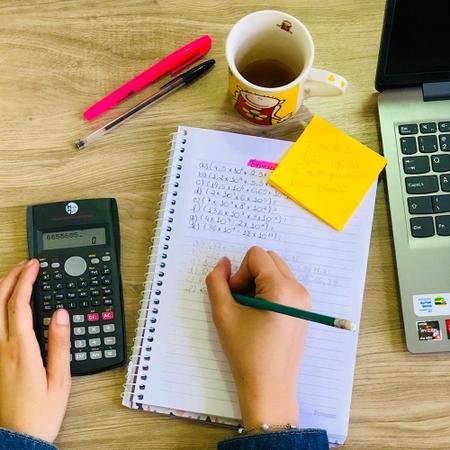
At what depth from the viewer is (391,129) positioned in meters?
0.70

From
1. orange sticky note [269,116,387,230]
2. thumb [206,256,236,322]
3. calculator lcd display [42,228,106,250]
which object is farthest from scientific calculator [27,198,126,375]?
Answer: orange sticky note [269,116,387,230]

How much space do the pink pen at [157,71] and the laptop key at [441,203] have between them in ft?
1.09

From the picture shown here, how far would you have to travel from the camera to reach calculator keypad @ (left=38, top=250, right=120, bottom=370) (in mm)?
646

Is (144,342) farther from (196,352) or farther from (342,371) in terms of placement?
(342,371)

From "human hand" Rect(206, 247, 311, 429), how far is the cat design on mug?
0.16m

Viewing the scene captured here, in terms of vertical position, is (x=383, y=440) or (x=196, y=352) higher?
(x=196, y=352)

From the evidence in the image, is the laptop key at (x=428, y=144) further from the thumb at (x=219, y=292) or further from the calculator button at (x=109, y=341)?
the calculator button at (x=109, y=341)

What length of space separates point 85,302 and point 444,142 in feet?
1.46

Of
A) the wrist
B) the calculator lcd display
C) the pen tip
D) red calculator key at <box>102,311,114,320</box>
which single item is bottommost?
the wrist

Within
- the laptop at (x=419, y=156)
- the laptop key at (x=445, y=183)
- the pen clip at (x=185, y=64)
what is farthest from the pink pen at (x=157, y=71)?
the laptop key at (x=445, y=183)

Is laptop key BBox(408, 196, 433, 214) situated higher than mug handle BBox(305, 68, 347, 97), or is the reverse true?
mug handle BBox(305, 68, 347, 97)

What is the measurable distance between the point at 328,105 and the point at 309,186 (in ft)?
0.38

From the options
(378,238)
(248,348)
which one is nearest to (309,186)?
(378,238)

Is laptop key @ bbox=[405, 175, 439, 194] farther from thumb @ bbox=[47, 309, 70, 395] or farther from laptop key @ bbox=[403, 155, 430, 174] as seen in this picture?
thumb @ bbox=[47, 309, 70, 395]
